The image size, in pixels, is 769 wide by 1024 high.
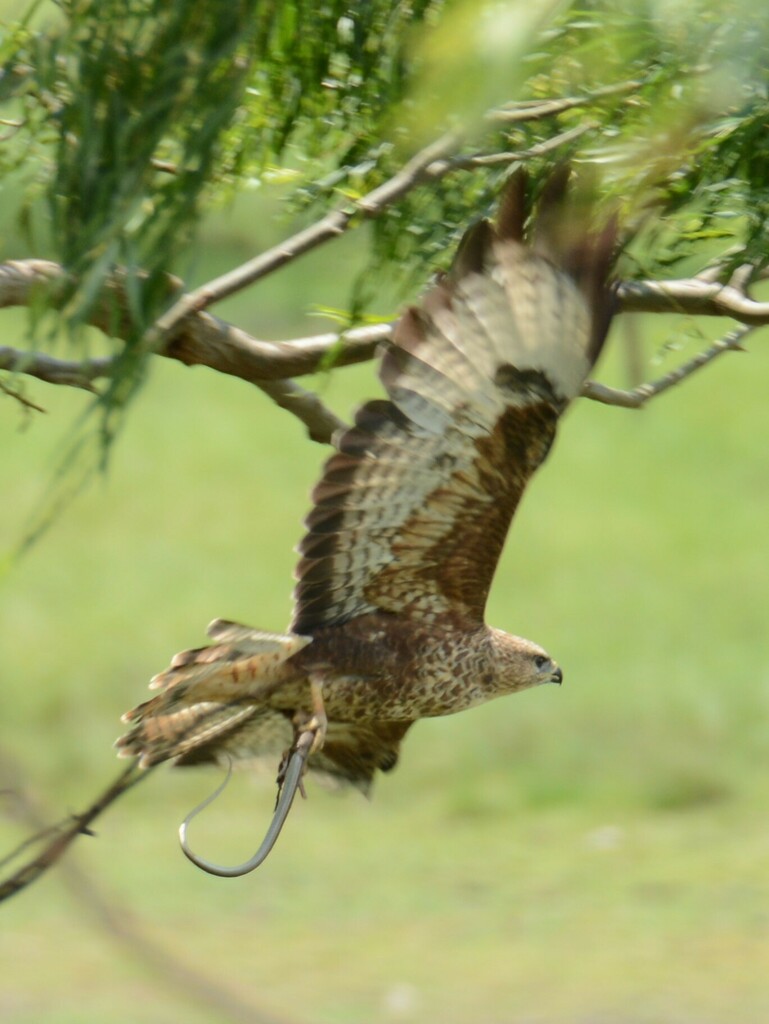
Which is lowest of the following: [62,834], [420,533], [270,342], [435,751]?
[435,751]

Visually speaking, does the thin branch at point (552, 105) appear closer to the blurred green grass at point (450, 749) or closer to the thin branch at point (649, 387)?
the thin branch at point (649, 387)

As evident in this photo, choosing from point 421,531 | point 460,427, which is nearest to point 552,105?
point 460,427

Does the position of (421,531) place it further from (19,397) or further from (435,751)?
(435,751)

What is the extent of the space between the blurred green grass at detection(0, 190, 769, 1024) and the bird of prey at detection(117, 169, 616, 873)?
3519 millimetres

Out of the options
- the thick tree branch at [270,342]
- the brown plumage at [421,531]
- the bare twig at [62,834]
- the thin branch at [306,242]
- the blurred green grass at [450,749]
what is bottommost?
the blurred green grass at [450,749]

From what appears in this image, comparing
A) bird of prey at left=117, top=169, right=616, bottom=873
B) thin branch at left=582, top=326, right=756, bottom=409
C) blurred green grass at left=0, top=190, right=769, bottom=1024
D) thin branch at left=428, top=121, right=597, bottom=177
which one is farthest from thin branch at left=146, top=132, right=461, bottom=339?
blurred green grass at left=0, top=190, right=769, bottom=1024

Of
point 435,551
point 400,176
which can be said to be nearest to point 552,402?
point 435,551

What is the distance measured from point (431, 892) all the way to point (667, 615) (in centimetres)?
219

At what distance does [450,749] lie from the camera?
23.4 ft

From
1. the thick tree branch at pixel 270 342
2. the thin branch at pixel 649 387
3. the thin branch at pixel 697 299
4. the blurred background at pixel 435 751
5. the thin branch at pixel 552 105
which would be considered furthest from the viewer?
the blurred background at pixel 435 751

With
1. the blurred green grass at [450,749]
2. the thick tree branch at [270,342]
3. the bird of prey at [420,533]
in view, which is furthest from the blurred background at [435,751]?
the thick tree branch at [270,342]

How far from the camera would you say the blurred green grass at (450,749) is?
581 centimetres

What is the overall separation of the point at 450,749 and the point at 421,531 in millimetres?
5512

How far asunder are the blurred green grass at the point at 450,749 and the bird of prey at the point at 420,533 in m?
3.52
